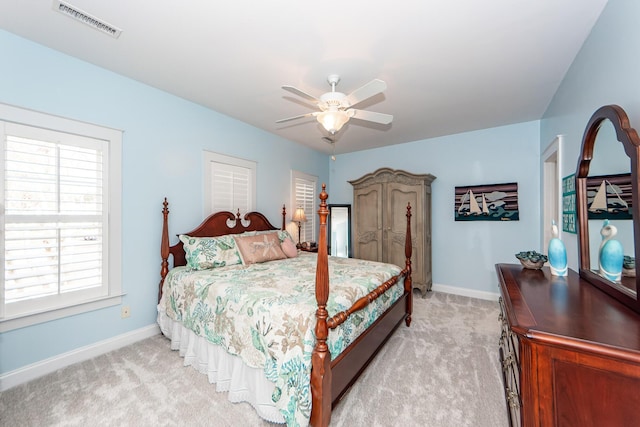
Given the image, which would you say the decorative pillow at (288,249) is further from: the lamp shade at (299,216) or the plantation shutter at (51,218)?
the plantation shutter at (51,218)

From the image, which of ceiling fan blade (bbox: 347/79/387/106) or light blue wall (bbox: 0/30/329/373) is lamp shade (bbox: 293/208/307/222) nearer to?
light blue wall (bbox: 0/30/329/373)

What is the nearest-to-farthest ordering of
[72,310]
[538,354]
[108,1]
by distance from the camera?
[538,354] < [108,1] < [72,310]

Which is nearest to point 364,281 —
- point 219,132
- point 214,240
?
point 214,240

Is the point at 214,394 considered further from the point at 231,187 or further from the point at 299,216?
the point at 299,216

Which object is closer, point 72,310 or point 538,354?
point 538,354

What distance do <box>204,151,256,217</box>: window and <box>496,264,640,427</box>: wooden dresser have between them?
3.32 m

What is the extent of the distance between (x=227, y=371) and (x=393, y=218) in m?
3.38

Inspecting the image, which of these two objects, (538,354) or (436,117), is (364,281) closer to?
(538,354)

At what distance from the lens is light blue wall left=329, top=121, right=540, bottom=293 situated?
12.7ft

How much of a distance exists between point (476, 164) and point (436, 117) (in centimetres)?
125

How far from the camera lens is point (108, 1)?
5.56 feet

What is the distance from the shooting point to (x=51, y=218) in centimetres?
222

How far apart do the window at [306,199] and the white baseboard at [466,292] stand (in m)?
2.44

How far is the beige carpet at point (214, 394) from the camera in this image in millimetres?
1729
